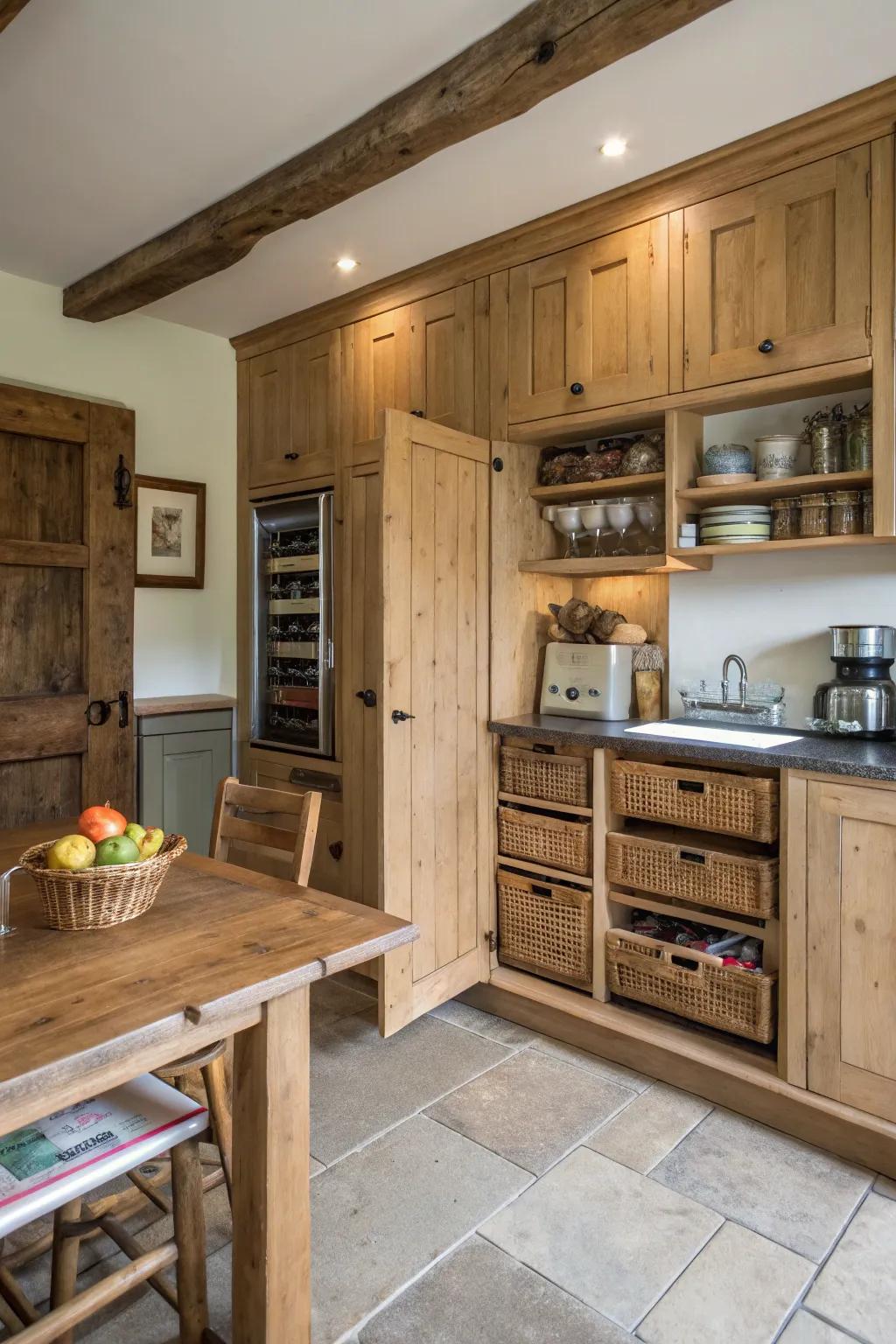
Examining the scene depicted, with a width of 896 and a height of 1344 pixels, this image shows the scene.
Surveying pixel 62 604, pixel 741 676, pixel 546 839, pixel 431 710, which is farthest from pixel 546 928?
pixel 62 604

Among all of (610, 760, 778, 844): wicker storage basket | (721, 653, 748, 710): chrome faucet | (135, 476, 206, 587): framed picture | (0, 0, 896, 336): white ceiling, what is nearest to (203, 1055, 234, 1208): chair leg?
(610, 760, 778, 844): wicker storage basket

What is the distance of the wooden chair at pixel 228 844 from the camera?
168cm

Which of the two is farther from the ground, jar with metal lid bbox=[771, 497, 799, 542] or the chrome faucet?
jar with metal lid bbox=[771, 497, 799, 542]

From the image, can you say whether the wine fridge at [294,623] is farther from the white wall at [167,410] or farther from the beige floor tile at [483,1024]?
the beige floor tile at [483,1024]

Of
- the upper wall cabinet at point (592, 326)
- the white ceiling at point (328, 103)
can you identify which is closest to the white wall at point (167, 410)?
the white ceiling at point (328, 103)

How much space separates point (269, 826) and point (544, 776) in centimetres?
105

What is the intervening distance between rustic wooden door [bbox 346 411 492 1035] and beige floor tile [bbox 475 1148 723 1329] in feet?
Answer: 2.47

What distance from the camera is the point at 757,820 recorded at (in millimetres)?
2301

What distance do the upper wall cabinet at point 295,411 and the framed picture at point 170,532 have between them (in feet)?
0.98

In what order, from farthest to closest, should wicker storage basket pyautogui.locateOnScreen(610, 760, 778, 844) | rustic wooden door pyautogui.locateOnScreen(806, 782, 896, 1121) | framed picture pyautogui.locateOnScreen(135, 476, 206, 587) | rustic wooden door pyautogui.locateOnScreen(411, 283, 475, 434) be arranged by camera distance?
framed picture pyautogui.locateOnScreen(135, 476, 206, 587) → rustic wooden door pyautogui.locateOnScreen(411, 283, 475, 434) → wicker storage basket pyautogui.locateOnScreen(610, 760, 778, 844) → rustic wooden door pyautogui.locateOnScreen(806, 782, 896, 1121)

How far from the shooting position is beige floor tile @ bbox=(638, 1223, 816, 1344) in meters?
1.61

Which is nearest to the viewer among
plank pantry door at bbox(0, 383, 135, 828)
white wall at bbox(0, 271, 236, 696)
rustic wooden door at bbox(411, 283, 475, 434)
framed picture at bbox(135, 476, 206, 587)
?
rustic wooden door at bbox(411, 283, 475, 434)

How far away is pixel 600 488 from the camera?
115 inches

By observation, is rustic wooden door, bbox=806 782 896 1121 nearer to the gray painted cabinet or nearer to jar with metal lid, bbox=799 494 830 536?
jar with metal lid, bbox=799 494 830 536
